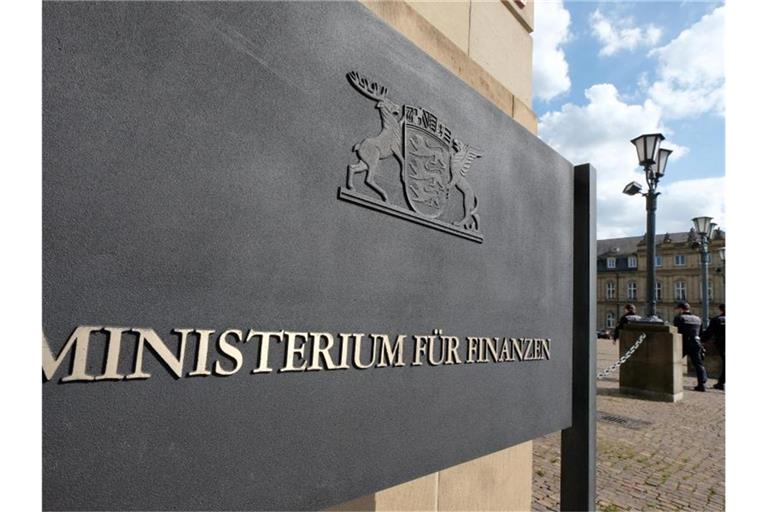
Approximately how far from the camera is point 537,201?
5.82ft

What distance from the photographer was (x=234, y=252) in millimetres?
900

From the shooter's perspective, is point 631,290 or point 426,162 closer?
point 426,162

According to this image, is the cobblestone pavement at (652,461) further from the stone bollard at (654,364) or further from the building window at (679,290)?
the building window at (679,290)

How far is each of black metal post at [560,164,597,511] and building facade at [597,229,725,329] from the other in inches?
2286

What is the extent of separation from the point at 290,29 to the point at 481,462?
205 centimetres

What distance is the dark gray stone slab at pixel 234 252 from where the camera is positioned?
733 mm

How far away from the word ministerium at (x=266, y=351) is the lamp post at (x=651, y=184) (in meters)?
9.39

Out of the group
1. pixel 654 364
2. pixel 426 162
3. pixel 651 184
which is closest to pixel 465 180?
pixel 426 162

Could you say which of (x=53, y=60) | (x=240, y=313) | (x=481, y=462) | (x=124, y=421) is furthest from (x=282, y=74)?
(x=481, y=462)

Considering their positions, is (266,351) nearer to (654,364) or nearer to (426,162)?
(426,162)

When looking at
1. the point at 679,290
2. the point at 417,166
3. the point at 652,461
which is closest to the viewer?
the point at 417,166

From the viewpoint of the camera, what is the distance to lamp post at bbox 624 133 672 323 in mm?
9398

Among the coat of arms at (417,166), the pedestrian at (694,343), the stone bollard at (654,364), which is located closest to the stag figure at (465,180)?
the coat of arms at (417,166)

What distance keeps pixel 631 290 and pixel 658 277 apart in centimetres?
359
